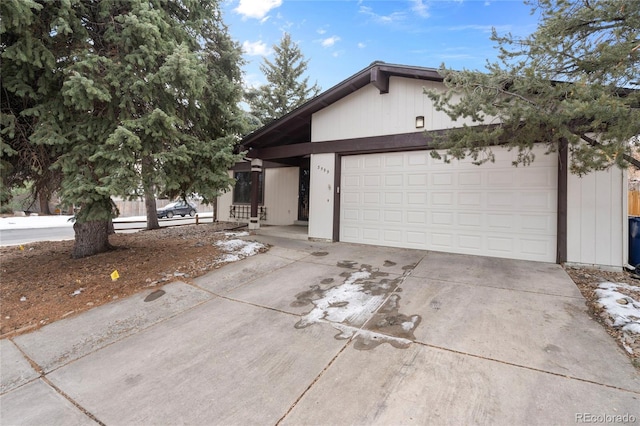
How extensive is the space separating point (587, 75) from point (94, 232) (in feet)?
28.4

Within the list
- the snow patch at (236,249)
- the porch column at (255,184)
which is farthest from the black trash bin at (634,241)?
the porch column at (255,184)

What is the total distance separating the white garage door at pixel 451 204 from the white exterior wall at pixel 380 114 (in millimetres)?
641

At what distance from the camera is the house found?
510cm

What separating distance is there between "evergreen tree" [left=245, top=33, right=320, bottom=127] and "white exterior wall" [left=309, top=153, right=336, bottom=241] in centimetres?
1249

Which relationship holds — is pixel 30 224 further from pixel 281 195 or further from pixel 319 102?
pixel 319 102

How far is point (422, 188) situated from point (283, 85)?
15.8m

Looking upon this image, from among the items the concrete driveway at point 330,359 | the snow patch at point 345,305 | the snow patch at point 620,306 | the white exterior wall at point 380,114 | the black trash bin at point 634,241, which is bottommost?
the concrete driveway at point 330,359

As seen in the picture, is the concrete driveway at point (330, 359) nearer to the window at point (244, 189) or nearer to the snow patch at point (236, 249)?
the snow patch at point (236, 249)

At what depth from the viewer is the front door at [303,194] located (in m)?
10.9

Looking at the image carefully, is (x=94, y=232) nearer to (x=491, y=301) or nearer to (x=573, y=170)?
(x=491, y=301)

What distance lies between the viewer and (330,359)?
2.58 m

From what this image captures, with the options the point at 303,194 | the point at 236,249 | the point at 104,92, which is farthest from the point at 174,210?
the point at 104,92

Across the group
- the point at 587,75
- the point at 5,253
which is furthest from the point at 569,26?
the point at 5,253

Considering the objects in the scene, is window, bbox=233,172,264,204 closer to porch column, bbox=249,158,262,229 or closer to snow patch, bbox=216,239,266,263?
porch column, bbox=249,158,262,229
